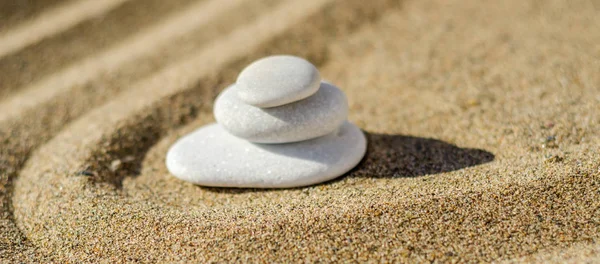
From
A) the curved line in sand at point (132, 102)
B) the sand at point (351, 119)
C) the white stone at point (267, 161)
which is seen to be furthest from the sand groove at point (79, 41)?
the white stone at point (267, 161)

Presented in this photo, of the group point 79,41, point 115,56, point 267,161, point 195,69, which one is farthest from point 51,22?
point 267,161

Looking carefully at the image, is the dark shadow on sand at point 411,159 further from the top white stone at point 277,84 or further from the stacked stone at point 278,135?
the top white stone at point 277,84

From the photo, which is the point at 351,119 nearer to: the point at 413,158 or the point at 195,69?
the point at 413,158

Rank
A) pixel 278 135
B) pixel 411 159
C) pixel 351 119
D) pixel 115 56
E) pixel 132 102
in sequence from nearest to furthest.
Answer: pixel 278 135
pixel 411 159
pixel 351 119
pixel 132 102
pixel 115 56

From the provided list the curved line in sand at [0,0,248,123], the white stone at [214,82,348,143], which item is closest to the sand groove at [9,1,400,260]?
the curved line in sand at [0,0,248,123]

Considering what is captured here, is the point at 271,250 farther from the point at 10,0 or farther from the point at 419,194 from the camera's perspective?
the point at 10,0

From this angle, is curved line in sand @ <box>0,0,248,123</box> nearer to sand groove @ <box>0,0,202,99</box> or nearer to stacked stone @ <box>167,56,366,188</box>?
sand groove @ <box>0,0,202,99</box>
